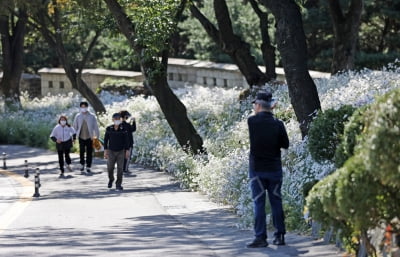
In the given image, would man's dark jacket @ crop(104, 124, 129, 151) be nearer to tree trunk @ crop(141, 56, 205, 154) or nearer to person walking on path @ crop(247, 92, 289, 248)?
tree trunk @ crop(141, 56, 205, 154)

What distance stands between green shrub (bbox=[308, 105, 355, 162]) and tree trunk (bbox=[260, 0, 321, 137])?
3.63 m

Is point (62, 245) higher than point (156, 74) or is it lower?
lower

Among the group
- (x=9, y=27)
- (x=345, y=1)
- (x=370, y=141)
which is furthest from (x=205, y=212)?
(x=9, y=27)

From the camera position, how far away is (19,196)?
65.0 feet

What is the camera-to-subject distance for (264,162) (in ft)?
37.9

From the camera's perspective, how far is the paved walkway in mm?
11914

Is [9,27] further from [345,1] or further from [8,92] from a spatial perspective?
[345,1]

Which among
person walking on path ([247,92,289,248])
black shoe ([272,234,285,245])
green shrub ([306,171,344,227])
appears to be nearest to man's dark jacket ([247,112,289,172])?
person walking on path ([247,92,289,248])

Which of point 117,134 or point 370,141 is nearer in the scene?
point 370,141

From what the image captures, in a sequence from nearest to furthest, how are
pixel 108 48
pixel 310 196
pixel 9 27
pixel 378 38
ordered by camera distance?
1. pixel 310 196
2. pixel 378 38
3. pixel 9 27
4. pixel 108 48

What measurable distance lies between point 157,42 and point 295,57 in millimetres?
5154

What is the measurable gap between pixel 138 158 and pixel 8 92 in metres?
16.2

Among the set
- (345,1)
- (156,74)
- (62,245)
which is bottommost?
(62,245)

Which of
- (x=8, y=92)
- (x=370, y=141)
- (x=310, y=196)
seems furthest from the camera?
(x=8, y=92)
